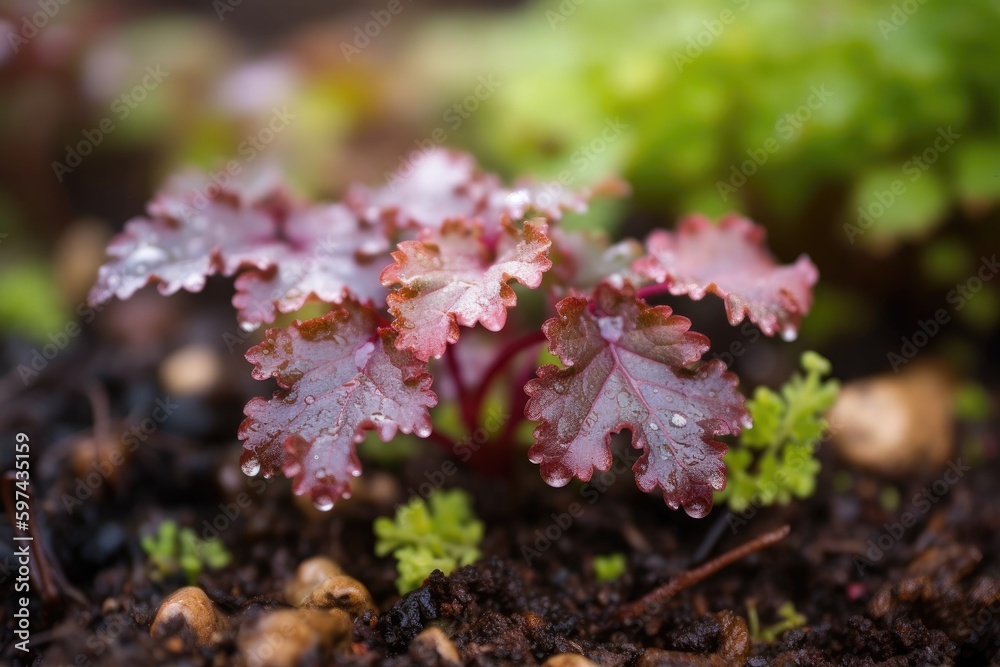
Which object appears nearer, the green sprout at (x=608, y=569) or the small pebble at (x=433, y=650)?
the small pebble at (x=433, y=650)

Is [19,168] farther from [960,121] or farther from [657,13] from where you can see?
[960,121]

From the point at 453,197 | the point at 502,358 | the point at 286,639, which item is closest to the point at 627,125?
the point at 453,197

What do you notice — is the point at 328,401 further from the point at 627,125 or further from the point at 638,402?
the point at 627,125

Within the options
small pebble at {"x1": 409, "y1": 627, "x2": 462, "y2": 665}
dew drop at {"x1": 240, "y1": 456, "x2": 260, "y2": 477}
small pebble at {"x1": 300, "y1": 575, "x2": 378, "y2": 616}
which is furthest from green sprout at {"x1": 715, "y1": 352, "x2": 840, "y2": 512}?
dew drop at {"x1": 240, "y1": 456, "x2": 260, "y2": 477}

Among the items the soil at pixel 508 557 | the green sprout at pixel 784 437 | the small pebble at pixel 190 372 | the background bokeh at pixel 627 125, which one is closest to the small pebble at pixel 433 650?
the soil at pixel 508 557

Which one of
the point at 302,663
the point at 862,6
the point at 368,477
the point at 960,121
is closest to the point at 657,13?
the point at 862,6

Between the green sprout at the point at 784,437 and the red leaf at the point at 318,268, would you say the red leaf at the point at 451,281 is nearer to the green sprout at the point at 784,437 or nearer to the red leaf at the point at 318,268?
the red leaf at the point at 318,268
